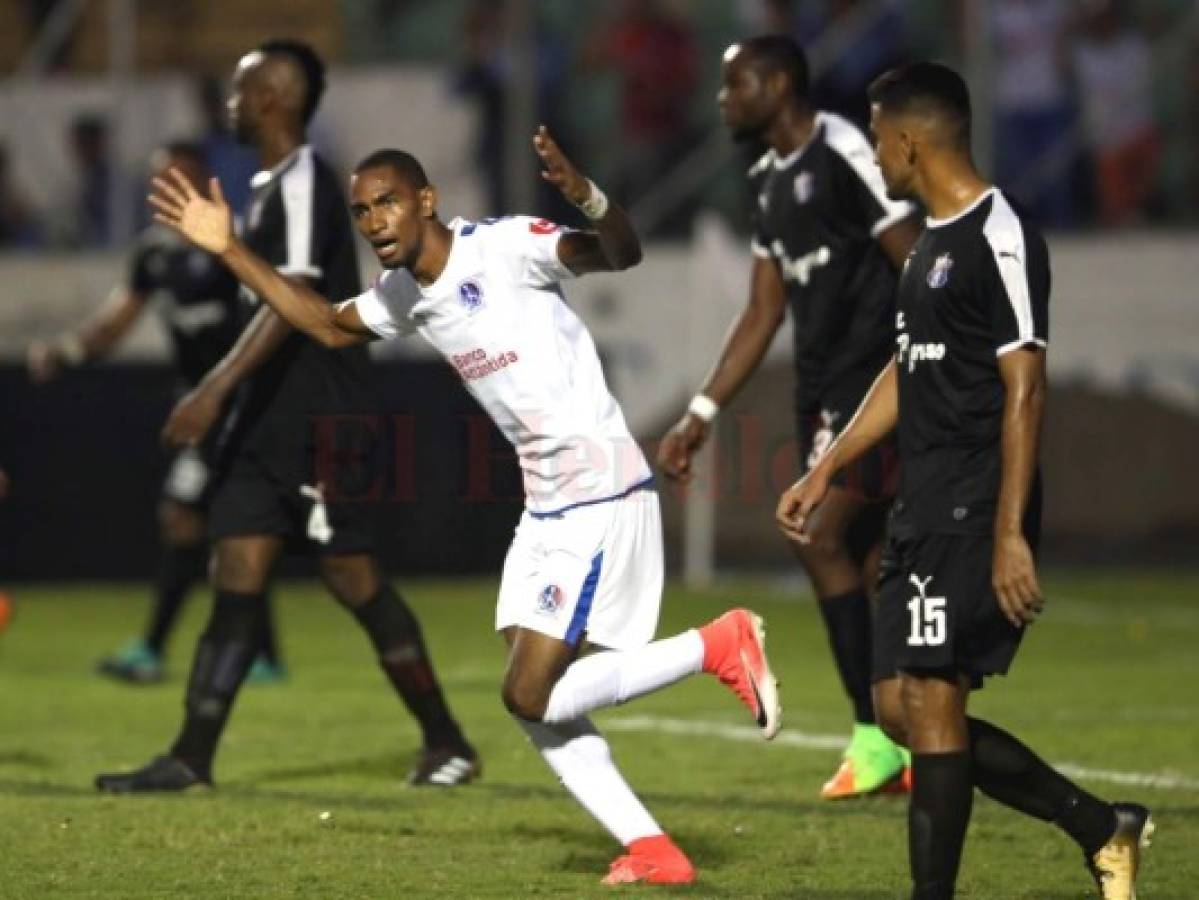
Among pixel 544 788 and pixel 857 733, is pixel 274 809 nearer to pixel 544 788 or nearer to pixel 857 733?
pixel 544 788

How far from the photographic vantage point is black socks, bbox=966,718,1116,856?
716 centimetres

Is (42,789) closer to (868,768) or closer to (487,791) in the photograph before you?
(487,791)

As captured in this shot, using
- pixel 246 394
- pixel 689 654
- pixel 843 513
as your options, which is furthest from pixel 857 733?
pixel 246 394

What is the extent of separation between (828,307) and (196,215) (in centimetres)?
251

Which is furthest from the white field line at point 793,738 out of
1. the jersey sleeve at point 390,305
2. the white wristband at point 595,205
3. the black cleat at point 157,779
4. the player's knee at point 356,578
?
the white wristband at point 595,205

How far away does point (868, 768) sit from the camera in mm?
9250

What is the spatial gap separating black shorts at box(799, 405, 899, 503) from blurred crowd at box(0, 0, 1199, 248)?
9212 mm

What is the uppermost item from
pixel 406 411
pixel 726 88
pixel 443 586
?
pixel 726 88

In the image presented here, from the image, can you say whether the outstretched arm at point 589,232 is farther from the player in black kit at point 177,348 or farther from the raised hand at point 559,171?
the player in black kit at point 177,348

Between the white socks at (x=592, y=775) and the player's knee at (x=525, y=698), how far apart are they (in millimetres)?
85

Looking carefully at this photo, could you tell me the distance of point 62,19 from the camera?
1970 centimetres

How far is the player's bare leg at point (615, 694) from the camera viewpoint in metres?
7.49

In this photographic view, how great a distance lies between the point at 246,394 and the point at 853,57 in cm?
981

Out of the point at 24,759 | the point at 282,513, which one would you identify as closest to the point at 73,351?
the point at 24,759
